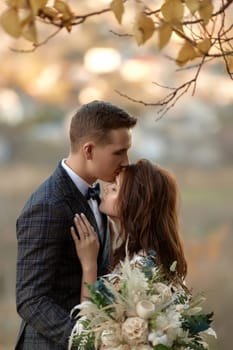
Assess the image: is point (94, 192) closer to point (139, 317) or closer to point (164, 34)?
point (139, 317)

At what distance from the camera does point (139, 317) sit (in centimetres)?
281

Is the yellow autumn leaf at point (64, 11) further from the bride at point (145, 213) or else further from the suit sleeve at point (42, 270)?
the bride at point (145, 213)

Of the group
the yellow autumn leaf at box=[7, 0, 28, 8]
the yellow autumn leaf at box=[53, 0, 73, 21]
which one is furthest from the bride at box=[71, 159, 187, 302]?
the yellow autumn leaf at box=[7, 0, 28, 8]

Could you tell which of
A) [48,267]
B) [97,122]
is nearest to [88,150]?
[97,122]

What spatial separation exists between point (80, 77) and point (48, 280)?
3231mm

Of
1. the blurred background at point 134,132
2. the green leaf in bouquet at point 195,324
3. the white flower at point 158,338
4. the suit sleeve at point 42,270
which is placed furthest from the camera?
the blurred background at point 134,132

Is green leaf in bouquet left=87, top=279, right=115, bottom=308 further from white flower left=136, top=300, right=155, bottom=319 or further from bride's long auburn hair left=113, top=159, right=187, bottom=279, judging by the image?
bride's long auburn hair left=113, top=159, right=187, bottom=279

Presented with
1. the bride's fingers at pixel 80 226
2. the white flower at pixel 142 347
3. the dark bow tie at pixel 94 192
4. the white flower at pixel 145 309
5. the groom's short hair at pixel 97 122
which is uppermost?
the groom's short hair at pixel 97 122

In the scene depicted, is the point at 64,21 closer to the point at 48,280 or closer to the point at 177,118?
the point at 48,280

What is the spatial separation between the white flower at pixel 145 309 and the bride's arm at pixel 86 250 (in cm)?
43

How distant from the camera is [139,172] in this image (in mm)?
3449

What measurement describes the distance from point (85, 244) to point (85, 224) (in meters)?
0.07

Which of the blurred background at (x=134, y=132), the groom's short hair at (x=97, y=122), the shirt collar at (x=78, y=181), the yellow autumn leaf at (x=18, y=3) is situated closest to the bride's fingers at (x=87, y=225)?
the shirt collar at (x=78, y=181)

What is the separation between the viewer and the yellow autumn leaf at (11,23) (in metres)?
2.19
